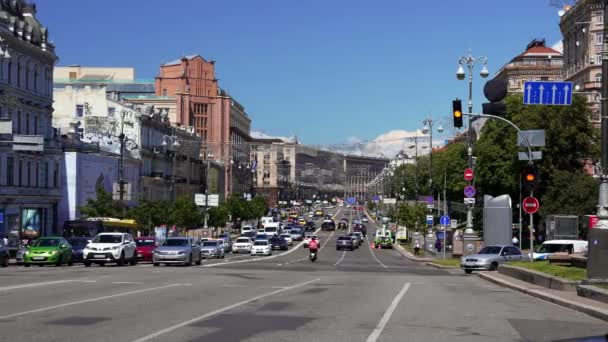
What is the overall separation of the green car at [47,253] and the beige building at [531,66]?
10436cm

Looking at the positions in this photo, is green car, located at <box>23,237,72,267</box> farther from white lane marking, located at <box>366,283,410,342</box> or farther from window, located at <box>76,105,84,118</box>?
window, located at <box>76,105,84,118</box>

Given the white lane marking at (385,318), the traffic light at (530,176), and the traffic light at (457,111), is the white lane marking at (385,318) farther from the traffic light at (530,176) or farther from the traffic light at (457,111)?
the traffic light at (457,111)

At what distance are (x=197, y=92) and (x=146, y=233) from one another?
212ft

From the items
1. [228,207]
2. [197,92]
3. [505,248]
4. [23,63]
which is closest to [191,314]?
[505,248]

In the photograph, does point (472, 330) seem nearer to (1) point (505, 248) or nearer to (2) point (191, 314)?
(2) point (191, 314)

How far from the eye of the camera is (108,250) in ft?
153

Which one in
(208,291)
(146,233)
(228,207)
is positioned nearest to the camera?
(208,291)

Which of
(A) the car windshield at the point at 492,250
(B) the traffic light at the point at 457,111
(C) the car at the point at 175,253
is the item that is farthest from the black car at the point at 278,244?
(B) the traffic light at the point at 457,111

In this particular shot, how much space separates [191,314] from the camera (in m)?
18.1

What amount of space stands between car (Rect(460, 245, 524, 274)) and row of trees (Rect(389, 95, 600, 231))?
26.2m

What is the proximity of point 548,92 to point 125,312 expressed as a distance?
60.8 feet

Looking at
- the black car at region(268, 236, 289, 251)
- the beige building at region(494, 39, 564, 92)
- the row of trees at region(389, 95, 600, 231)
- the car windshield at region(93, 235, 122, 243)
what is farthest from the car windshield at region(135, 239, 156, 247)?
the beige building at region(494, 39, 564, 92)

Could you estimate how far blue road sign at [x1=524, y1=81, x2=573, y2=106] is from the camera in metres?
31.2

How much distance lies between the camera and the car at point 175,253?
1881 inches
